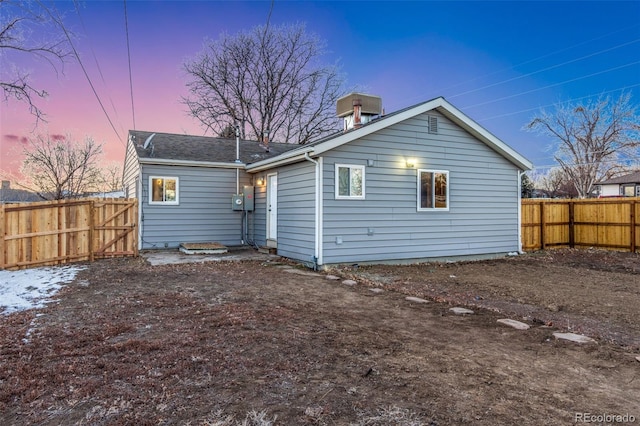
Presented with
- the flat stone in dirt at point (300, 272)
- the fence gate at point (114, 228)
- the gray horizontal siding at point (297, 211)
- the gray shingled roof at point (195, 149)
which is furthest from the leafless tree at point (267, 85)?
the flat stone in dirt at point (300, 272)

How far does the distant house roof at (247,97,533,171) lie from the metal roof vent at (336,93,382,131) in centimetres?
85

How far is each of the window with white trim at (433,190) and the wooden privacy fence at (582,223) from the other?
4.41m

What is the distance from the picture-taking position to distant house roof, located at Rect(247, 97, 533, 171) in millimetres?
8336

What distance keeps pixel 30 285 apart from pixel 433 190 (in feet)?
28.0

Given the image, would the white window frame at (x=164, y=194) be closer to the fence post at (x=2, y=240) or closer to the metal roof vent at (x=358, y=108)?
the fence post at (x=2, y=240)

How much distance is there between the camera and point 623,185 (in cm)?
3192

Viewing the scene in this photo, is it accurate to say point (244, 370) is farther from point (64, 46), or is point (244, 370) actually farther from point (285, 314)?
point (64, 46)

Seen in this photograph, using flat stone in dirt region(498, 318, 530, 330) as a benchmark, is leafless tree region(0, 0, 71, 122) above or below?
above

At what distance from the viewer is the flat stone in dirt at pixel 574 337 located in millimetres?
3860

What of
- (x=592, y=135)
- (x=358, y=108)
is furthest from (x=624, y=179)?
(x=358, y=108)

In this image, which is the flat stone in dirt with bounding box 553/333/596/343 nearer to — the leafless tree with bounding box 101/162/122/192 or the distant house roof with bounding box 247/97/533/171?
the distant house roof with bounding box 247/97/533/171

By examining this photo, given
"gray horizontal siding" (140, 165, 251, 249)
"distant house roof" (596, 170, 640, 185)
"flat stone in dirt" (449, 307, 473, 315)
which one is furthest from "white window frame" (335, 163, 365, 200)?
"distant house roof" (596, 170, 640, 185)

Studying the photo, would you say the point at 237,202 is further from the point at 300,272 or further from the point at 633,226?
the point at 633,226

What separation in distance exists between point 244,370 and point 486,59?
2579 cm
